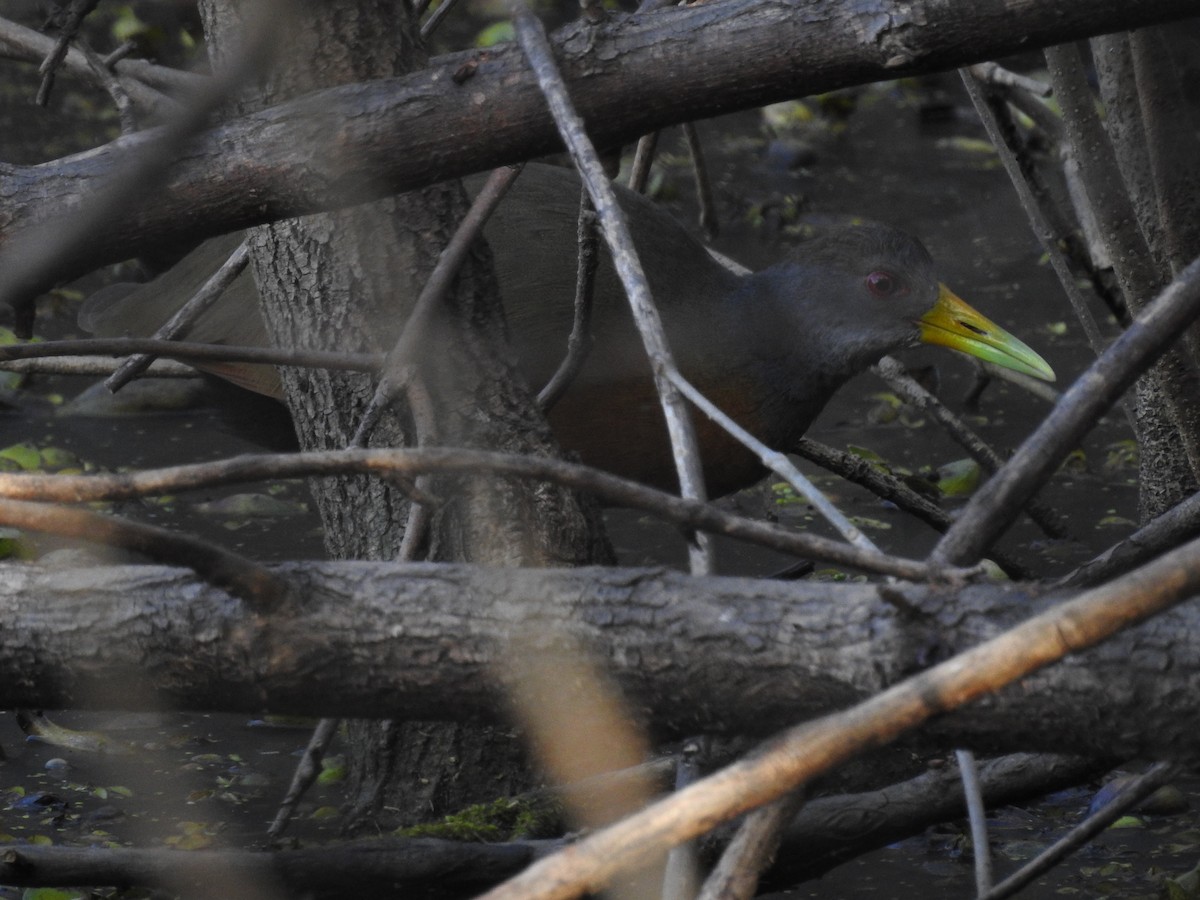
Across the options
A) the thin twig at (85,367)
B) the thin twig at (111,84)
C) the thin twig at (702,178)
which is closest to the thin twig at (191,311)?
the thin twig at (85,367)

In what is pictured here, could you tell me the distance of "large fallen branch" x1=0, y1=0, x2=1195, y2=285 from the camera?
64.8 inches

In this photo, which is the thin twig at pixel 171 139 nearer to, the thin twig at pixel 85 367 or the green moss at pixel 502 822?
the green moss at pixel 502 822

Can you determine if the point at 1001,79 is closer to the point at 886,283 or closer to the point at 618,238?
the point at 886,283

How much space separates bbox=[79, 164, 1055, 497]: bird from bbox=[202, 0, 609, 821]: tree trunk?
1.96 feet

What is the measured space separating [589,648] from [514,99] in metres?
0.67

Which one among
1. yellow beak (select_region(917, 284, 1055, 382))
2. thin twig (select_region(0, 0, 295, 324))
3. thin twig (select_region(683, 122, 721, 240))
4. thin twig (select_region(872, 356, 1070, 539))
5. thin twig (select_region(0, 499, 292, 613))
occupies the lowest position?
thin twig (select_region(0, 499, 292, 613))

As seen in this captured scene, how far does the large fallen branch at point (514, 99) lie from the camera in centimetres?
165

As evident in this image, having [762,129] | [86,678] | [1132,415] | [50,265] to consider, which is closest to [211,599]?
[86,678]

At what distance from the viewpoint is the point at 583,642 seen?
136 cm

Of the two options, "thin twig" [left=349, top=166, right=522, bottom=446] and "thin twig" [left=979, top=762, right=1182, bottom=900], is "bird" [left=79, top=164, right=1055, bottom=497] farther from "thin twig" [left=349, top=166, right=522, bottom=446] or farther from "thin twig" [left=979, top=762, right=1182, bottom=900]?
"thin twig" [left=979, top=762, right=1182, bottom=900]

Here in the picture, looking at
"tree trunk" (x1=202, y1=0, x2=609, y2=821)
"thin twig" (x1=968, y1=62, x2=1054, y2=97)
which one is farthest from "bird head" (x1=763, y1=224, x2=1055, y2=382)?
"tree trunk" (x1=202, y1=0, x2=609, y2=821)

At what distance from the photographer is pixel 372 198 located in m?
1.79

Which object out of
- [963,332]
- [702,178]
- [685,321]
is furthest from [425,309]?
[702,178]

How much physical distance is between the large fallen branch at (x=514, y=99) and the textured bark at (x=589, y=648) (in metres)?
0.40
